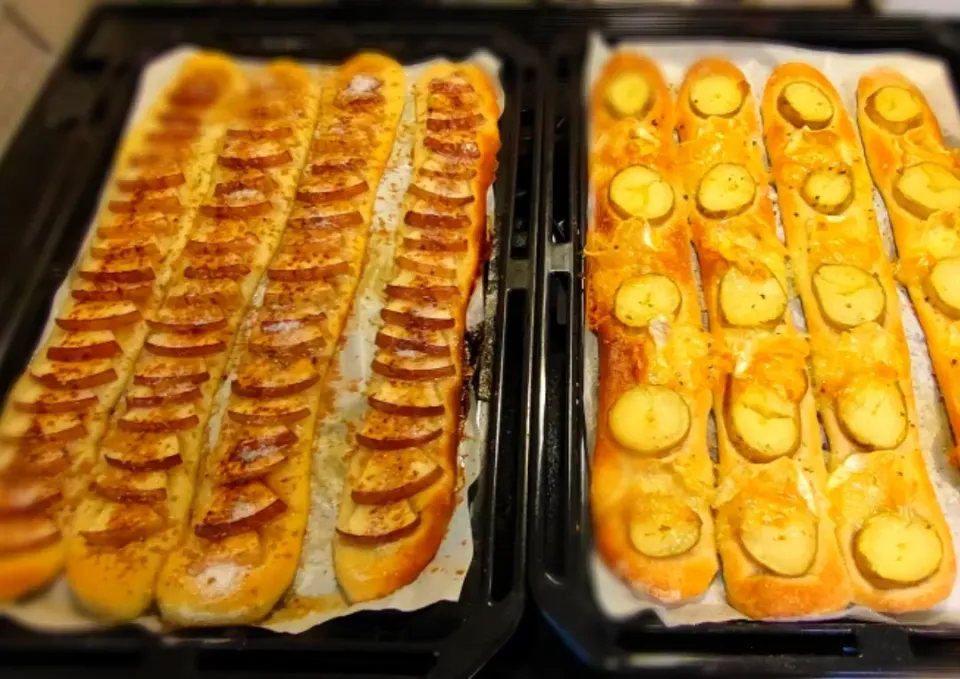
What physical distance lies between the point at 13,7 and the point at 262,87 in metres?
0.77

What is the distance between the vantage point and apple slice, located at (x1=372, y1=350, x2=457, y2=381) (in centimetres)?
203

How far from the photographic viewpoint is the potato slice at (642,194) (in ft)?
7.56

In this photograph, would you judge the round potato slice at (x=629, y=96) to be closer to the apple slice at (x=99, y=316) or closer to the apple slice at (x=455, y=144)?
the apple slice at (x=455, y=144)

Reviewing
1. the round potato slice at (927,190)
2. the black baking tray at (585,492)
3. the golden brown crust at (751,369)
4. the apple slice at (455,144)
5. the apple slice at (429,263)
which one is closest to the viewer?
the black baking tray at (585,492)

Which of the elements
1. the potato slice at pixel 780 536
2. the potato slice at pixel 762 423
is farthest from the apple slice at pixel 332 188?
the potato slice at pixel 780 536

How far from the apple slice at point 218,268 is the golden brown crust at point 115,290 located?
10 centimetres

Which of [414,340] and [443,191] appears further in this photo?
[443,191]

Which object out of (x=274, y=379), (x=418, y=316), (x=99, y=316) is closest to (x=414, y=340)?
(x=418, y=316)

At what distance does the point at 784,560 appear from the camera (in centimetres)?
175

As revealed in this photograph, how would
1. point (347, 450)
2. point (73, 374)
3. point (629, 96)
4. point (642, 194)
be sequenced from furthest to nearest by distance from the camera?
point (629, 96), point (642, 194), point (73, 374), point (347, 450)

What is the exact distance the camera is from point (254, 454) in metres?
1.93

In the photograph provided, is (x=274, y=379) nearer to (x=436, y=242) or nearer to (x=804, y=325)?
(x=436, y=242)

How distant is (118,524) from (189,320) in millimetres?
557

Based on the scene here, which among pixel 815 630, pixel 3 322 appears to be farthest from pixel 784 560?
pixel 3 322
